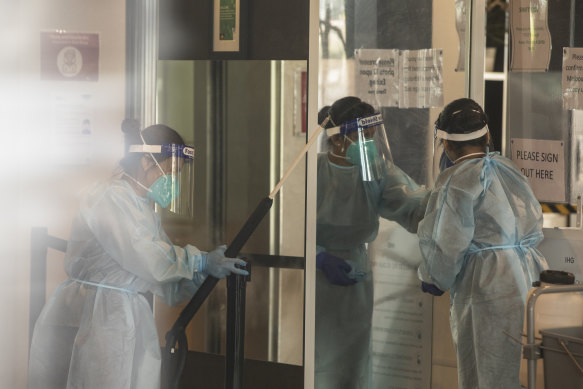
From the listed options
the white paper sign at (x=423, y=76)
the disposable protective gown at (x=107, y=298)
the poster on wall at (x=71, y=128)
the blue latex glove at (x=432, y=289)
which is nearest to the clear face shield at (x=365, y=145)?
the white paper sign at (x=423, y=76)

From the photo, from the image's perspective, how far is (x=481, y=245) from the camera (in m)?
1.97

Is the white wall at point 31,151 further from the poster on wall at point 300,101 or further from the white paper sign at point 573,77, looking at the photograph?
the white paper sign at point 573,77

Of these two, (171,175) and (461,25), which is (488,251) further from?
(171,175)

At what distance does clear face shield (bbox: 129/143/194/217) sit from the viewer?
1994 millimetres

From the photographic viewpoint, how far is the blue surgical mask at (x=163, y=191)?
2.01m

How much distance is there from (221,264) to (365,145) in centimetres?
58

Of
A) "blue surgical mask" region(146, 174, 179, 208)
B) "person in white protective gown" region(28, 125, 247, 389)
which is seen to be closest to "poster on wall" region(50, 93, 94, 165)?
"person in white protective gown" region(28, 125, 247, 389)

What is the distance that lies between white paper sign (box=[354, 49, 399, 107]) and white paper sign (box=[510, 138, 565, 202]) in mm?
426

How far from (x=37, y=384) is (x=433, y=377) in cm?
120

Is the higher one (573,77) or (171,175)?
(573,77)

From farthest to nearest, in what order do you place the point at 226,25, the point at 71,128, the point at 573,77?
the point at 226,25 < the point at 573,77 < the point at 71,128

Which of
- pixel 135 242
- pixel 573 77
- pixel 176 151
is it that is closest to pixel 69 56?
pixel 176 151

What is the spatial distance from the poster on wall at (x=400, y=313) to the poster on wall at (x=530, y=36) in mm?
638

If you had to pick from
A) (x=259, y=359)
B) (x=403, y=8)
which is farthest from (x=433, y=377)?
(x=403, y=8)
